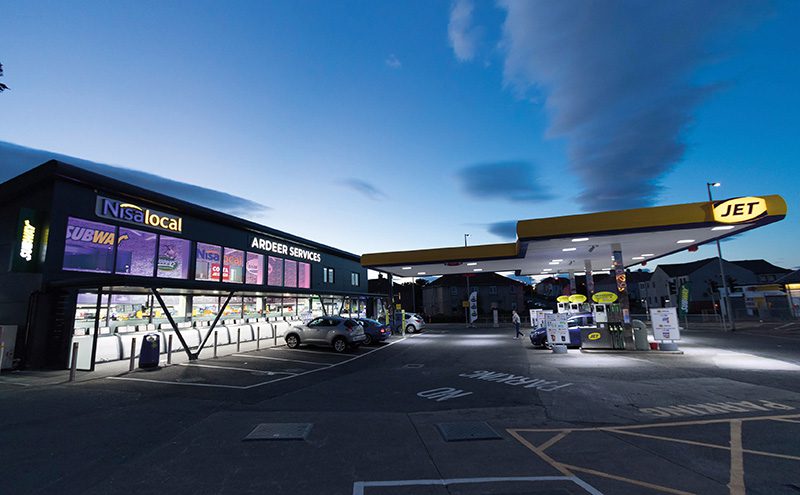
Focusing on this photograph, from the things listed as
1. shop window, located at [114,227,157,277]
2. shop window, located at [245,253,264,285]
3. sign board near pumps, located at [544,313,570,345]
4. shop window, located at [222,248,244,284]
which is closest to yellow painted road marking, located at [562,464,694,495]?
sign board near pumps, located at [544,313,570,345]

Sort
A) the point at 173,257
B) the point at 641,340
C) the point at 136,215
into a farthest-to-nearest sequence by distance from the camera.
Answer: the point at 173,257, the point at 136,215, the point at 641,340

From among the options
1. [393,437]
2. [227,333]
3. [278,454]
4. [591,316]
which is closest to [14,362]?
[227,333]

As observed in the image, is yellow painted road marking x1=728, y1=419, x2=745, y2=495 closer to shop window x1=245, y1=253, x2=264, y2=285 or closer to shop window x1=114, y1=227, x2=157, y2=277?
shop window x1=114, y1=227, x2=157, y2=277

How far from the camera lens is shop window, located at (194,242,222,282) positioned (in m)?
20.7

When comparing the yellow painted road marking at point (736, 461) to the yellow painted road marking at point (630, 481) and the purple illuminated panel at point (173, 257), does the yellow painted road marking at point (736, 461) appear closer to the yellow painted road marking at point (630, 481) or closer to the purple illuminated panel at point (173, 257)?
the yellow painted road marking at point (630, 481)

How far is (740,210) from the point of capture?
549 inches

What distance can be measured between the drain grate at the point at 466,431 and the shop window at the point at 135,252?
55.0ft

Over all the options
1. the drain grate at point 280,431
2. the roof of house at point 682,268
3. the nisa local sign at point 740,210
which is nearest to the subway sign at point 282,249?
the drain grate at point 280,431

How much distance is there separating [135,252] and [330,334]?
9949 millimetres

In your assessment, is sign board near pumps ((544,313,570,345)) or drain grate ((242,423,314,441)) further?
sign board near pumps ((544,313,570,345))

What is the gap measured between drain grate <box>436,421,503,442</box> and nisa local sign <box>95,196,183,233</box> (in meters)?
16.9

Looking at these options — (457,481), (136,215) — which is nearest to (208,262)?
(136,215)

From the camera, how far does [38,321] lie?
12.6 metres

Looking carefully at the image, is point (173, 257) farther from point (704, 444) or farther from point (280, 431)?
point (704, 444)
